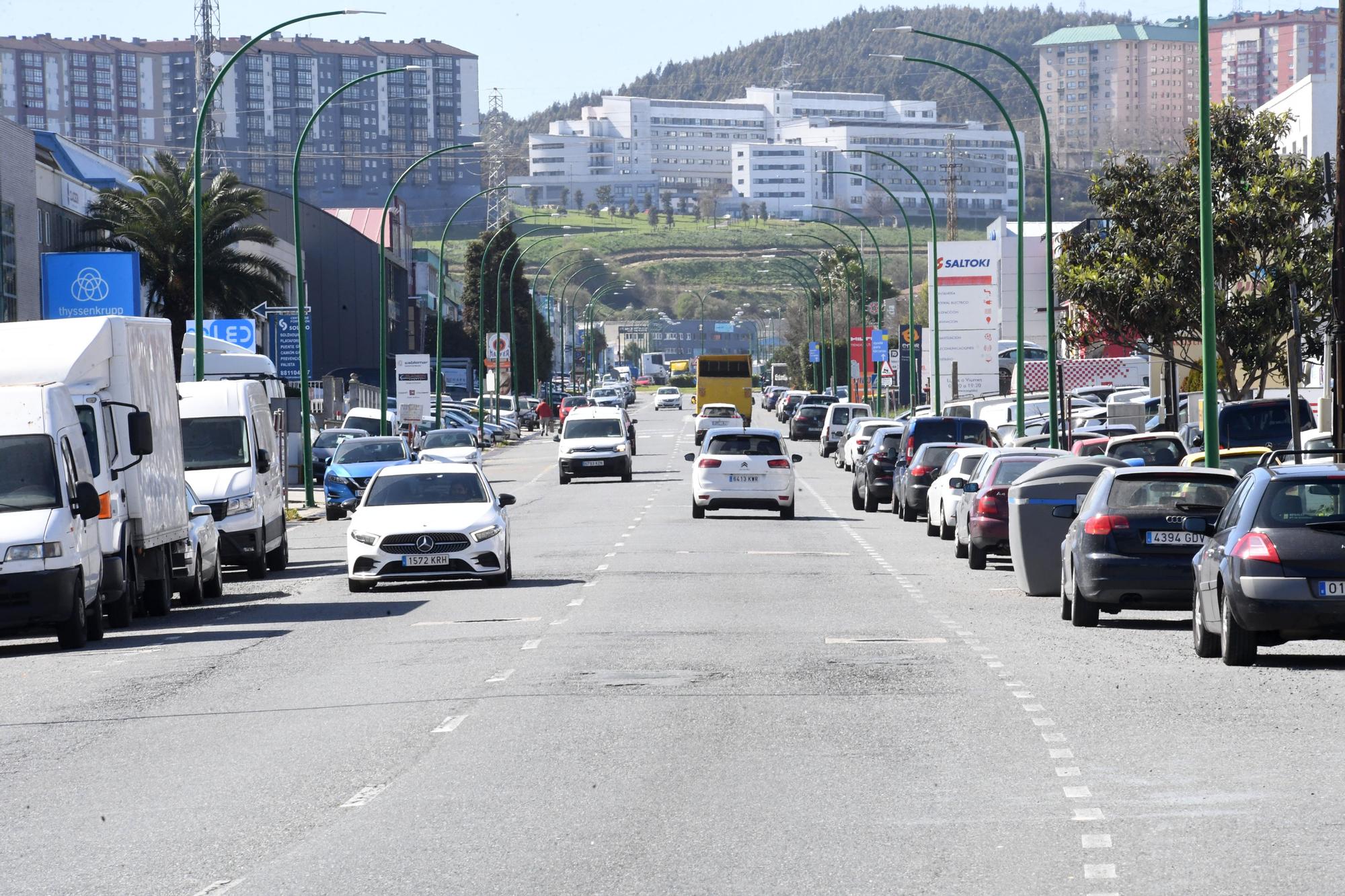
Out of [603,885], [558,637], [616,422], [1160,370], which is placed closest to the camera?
[603,885]

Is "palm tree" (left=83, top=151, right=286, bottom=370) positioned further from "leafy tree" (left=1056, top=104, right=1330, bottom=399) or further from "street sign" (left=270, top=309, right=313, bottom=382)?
"leafy tree" (left=1056, top=104, right=1330, bottom=399)

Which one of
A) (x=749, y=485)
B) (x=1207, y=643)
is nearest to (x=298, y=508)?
(x=749, y=485)

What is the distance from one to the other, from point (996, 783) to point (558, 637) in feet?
25.3

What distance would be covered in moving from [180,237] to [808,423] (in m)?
37.7

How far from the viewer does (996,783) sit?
31.3 ft

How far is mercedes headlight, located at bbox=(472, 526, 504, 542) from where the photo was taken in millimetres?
22656

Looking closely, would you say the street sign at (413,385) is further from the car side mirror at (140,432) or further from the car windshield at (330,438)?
the car side mirror at (140,432)

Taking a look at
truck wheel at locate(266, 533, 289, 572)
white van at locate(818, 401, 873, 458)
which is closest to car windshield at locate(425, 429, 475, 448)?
white van at locate(818, 401, 873, 458)

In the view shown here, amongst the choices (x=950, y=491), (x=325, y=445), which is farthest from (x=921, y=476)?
(x=325, y=445)

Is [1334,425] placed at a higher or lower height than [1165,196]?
lower

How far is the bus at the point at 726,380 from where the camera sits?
94875mm

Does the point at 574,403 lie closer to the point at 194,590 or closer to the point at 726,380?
the point at 726,380

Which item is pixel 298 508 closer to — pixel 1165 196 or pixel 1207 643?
pixel 1165 196

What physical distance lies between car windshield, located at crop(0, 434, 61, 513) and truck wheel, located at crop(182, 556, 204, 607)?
4.36m
